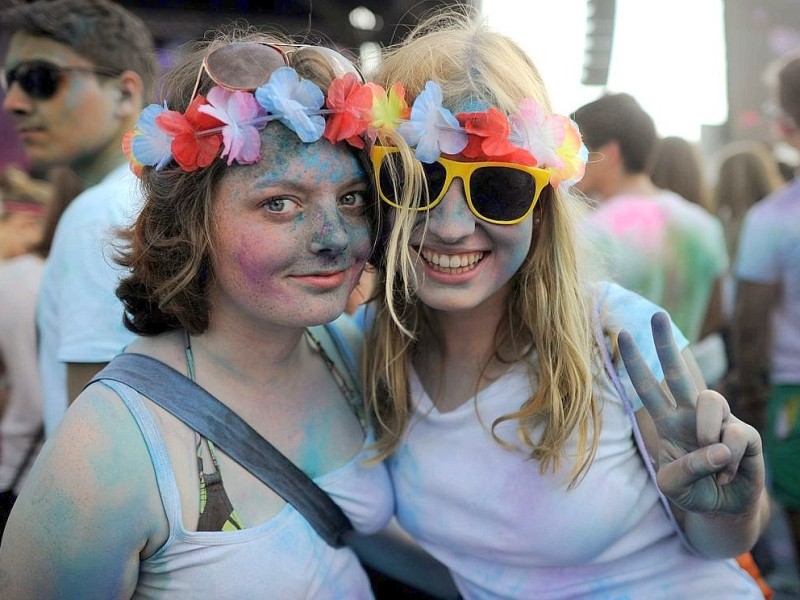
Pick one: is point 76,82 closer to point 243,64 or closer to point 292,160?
point 243,64

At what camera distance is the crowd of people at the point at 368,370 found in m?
Answer: 1.50

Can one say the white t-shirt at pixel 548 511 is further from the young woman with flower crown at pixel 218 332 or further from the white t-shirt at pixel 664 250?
the white t-shirt at pixel 664 250

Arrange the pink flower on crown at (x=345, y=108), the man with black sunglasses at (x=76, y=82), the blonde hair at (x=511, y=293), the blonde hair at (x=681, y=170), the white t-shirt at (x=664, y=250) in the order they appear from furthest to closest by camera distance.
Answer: the blonde hair at (x=681, y=170) → the white t-shirt at (x=664, y=250) → the man with black sunglasses at (x=76, y=82) → the blonde hair at (x=511, y=293) → the pink flower on crown at (x=345, y=108)

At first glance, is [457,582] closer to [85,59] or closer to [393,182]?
[393,182]

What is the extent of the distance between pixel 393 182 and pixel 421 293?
0.83 feet

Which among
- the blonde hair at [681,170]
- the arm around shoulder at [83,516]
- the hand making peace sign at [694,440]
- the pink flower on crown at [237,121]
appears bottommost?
the blonde hair at [681,170]

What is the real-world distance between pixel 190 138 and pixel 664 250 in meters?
2.52

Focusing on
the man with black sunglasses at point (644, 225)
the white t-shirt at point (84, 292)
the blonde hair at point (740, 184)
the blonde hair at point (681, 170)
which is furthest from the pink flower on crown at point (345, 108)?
the blonde hair at point (740, 184)

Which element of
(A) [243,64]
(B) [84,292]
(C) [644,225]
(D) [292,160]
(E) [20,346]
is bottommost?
(E) [20,346]

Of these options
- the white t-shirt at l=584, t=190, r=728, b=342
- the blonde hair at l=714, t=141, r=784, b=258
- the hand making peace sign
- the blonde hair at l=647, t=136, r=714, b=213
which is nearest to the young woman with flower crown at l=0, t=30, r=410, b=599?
the hand making peace sign

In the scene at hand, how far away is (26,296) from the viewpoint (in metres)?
3.19

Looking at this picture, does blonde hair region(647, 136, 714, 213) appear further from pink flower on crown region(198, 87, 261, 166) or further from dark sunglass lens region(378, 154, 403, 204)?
pink flower on crown region(198, 87, 261, 166)

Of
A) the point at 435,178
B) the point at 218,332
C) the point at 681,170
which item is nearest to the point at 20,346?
the point at 218,332

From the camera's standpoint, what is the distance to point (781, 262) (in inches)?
142
